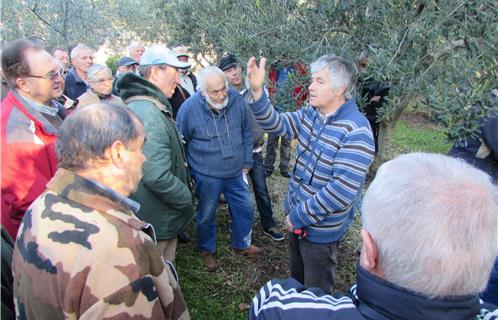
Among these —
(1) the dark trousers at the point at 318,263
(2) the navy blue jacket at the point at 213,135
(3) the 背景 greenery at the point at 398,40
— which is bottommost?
(1) the dark trousers at the point at 318,263

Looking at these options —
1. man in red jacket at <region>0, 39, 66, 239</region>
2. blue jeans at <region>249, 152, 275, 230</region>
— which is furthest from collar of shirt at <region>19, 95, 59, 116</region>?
blue jeans at <region>249, 152, 275, 230</region>

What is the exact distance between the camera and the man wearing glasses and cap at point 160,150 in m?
2.60

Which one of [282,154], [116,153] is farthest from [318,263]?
[282,154]

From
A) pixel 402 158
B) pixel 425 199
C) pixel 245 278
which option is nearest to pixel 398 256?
pixel 425 199

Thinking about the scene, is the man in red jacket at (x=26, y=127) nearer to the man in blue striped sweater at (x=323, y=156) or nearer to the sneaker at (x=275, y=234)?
the man in blue striped sweater at (x=323, y=156)

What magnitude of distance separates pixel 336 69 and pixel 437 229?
5.03ft

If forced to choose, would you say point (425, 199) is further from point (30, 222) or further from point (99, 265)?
point (30, 222)

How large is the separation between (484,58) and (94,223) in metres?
1.76

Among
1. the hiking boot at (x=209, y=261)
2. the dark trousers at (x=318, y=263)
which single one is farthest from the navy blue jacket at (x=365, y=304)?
the hiking boot at (x=209, y=261)

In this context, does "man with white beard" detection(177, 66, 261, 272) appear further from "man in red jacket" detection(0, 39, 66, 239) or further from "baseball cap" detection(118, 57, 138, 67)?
"baseball cap" detection(118, 57, 138, 67)

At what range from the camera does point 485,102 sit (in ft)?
4.77

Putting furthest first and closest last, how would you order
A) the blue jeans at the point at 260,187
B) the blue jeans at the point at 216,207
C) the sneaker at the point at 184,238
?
1. the blue jeans at the point at 260,187
2. the sneaker at the point at 184,238
3. the blue jeans at the point at 216,207

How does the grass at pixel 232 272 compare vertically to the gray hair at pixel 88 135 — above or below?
below

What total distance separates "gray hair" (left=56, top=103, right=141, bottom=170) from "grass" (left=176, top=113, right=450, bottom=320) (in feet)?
7.50
